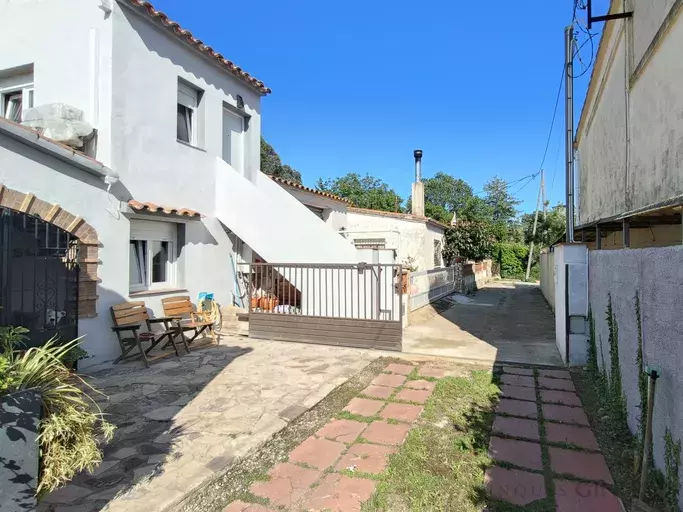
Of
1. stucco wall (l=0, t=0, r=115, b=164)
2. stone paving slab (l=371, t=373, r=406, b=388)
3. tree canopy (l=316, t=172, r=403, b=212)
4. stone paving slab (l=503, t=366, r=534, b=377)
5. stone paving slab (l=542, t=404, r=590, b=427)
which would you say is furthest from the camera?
tree canopy (l=316, t=172, r=403, b=212)

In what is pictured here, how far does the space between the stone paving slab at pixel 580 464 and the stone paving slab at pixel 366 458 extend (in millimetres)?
1474

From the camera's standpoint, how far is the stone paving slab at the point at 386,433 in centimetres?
413

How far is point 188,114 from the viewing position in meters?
9.33

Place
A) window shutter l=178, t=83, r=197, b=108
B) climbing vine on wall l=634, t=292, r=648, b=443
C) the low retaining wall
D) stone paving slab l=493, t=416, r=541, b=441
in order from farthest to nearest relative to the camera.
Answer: the low retaining wall → window shutter l=178, t=83, r=197, b=108 → stone paving slab l=493, t=416, r=541, b=441 → climbing vine on wall l=634, t=292, r=648, b=443

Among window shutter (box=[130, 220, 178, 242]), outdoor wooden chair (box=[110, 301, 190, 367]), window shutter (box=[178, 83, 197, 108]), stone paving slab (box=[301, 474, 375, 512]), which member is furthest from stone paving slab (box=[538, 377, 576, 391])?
window shutter (box=[178, 83, 197, 108])

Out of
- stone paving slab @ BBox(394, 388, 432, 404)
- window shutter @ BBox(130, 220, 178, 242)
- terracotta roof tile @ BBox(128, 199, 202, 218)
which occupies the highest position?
terracotta roof tile @ BBox(128, 199, 202, 218)

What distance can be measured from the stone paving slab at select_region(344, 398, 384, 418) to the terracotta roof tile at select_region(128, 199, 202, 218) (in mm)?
5108

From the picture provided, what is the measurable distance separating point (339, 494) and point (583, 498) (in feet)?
6.19

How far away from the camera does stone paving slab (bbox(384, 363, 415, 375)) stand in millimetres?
6638

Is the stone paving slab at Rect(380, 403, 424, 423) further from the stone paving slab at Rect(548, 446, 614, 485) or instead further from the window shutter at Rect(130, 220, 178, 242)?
the window shutter at Rect(130, 220, 178, 242)

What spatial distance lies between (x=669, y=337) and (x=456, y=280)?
54.0 ft

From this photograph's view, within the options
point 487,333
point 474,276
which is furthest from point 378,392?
point 474,276

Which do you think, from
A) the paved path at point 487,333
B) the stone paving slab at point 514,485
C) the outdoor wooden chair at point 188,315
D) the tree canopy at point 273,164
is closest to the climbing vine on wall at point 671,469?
the stone paving slab at point 514,485

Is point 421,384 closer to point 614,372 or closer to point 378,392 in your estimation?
point 378,392
